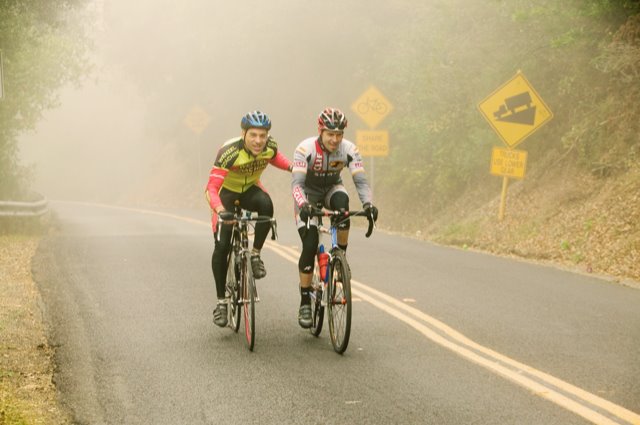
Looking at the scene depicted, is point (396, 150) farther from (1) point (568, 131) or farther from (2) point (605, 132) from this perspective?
(2) point (605, 132)

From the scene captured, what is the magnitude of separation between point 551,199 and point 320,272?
35.6 feet

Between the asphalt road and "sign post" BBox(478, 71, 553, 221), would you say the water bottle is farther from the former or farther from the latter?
"sign post" BBox(478, 71, 553, 221)

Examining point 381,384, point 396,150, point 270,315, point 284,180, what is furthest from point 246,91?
point 381,384

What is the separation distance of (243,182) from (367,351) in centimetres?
204

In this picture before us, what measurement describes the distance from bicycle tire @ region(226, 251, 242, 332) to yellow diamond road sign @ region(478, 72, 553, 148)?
416 inches

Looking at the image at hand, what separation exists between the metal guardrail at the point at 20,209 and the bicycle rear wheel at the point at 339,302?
1276cm

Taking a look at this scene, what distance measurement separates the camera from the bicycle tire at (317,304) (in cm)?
772

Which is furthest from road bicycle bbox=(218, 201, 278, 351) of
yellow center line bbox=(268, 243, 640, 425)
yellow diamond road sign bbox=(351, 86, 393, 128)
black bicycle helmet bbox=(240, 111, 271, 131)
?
yellow diamond road sign bbox=(351, 86, 393, 128)

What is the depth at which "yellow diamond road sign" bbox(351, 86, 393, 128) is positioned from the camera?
81.3 feet

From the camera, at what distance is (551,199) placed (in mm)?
17219

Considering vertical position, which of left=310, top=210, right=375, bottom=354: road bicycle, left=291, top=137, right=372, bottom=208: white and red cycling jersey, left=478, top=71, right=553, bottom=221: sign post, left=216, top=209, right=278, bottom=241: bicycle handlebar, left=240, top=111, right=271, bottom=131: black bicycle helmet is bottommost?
left=310, top=210, right=375, bottom=354: road bicycle

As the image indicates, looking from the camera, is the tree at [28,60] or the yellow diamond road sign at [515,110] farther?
the tree at [28,60]

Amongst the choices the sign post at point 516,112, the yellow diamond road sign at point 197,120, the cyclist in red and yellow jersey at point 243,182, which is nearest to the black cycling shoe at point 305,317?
the cyclist in red and yellow jersey at point 243,182

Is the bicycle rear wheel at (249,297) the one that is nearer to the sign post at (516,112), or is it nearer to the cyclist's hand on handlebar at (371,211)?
the cyclist's hand on handlebar at (371,211)
